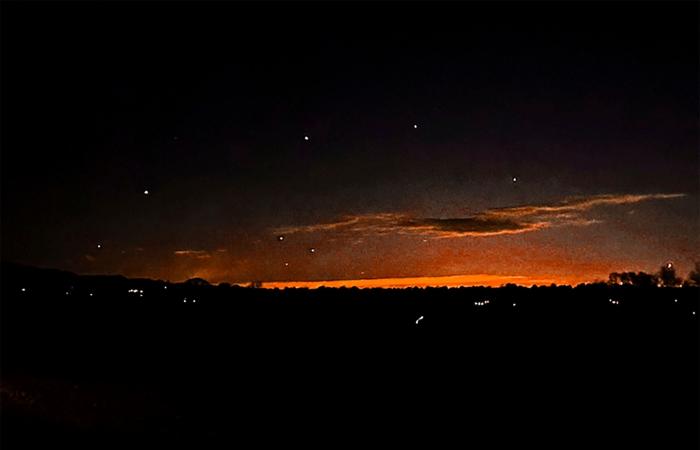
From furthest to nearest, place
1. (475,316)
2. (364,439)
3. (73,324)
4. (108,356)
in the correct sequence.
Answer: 1. (475,316)
2. (73,324)
3. (108,356)
4. (364,439)

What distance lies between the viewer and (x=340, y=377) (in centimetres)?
1441

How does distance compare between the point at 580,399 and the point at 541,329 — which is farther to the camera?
the point at 541,329

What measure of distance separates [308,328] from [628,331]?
1264 centimetres

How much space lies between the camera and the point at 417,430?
9781 millimetres

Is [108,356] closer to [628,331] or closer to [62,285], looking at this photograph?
[628,331]

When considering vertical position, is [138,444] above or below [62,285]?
below

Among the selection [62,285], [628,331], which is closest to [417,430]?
[628,331]

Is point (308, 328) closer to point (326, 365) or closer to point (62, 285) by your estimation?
point (326, 365)

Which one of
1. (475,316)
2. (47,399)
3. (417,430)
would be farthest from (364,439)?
(475,316)

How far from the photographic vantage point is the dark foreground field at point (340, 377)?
30.9 ft

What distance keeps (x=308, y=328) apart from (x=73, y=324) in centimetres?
840

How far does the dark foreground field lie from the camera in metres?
9.42

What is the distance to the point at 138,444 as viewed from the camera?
314 inches

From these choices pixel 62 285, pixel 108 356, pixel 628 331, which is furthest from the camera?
pixel 62 285
